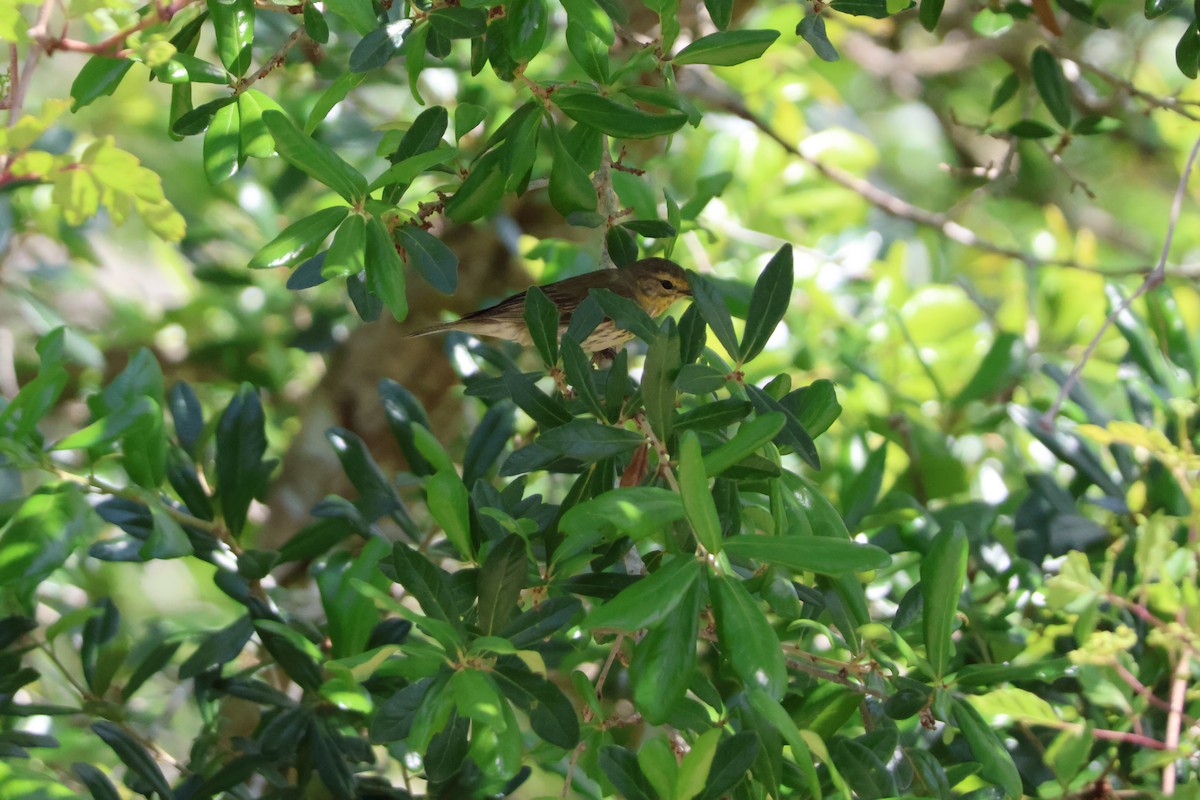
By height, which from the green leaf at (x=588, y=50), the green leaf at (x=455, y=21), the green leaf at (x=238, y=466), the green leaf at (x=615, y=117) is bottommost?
the green leaf at (x=238, y=466)

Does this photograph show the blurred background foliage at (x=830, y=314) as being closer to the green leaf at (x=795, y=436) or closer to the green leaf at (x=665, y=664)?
the green leaf at (x=795, y=436)

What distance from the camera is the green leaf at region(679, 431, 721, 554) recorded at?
4.42 ft

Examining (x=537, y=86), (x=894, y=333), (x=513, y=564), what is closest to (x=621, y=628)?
(x=513, y=564)

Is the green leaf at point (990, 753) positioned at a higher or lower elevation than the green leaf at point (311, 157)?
lower

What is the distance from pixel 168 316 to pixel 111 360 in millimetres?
246

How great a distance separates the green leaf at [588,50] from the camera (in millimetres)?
1716

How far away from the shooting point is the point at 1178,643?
7.30 feet

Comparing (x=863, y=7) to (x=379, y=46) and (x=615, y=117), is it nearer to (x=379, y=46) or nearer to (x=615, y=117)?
(x=615, y=117)

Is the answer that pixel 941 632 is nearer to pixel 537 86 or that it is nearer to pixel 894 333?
pixel 537 86

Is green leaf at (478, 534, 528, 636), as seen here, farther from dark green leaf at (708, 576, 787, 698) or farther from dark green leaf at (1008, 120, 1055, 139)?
dark green leaf at (1008, 120, 1055, 139)

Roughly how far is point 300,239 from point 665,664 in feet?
2.58

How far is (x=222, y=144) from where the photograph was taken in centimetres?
178

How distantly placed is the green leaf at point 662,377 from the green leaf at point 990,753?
59 centimetres

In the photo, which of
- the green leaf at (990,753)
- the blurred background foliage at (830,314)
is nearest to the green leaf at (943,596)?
the green leaf at (990,753)
